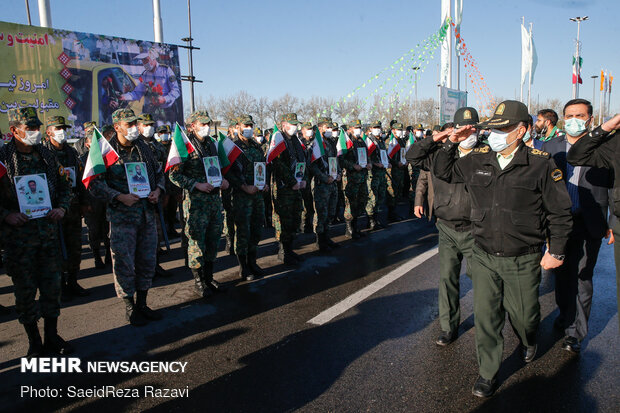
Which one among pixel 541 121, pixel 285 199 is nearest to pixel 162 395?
pixel 285 199

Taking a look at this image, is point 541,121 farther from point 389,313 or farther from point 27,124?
point 27,124

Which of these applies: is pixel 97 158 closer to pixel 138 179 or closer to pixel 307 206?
pixel 138 179

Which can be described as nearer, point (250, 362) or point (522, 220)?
point (522, 220)

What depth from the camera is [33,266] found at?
3.81 meters

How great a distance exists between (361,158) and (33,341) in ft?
21.1

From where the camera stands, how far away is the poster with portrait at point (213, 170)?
5.19 m

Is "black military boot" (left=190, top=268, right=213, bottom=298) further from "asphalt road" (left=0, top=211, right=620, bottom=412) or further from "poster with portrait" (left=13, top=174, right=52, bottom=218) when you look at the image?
"poster with portrait" (left=13, top=174, right=52, bottom=218)

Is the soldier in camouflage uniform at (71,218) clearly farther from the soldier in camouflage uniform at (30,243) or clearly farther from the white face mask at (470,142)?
the white face mask at (470,142)

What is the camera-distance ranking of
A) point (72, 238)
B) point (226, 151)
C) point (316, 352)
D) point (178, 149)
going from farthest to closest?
point (226, 151), point (72, 238), point (178, 149), point (316, 352)

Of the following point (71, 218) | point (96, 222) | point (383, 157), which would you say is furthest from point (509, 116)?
point (383, 157)

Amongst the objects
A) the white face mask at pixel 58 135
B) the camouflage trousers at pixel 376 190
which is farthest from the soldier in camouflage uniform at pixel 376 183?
the white face mask at pixel 58 135

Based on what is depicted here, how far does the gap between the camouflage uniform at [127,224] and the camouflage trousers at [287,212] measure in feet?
7.80

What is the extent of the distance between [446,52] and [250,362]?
1551 cm

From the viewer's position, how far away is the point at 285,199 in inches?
261
